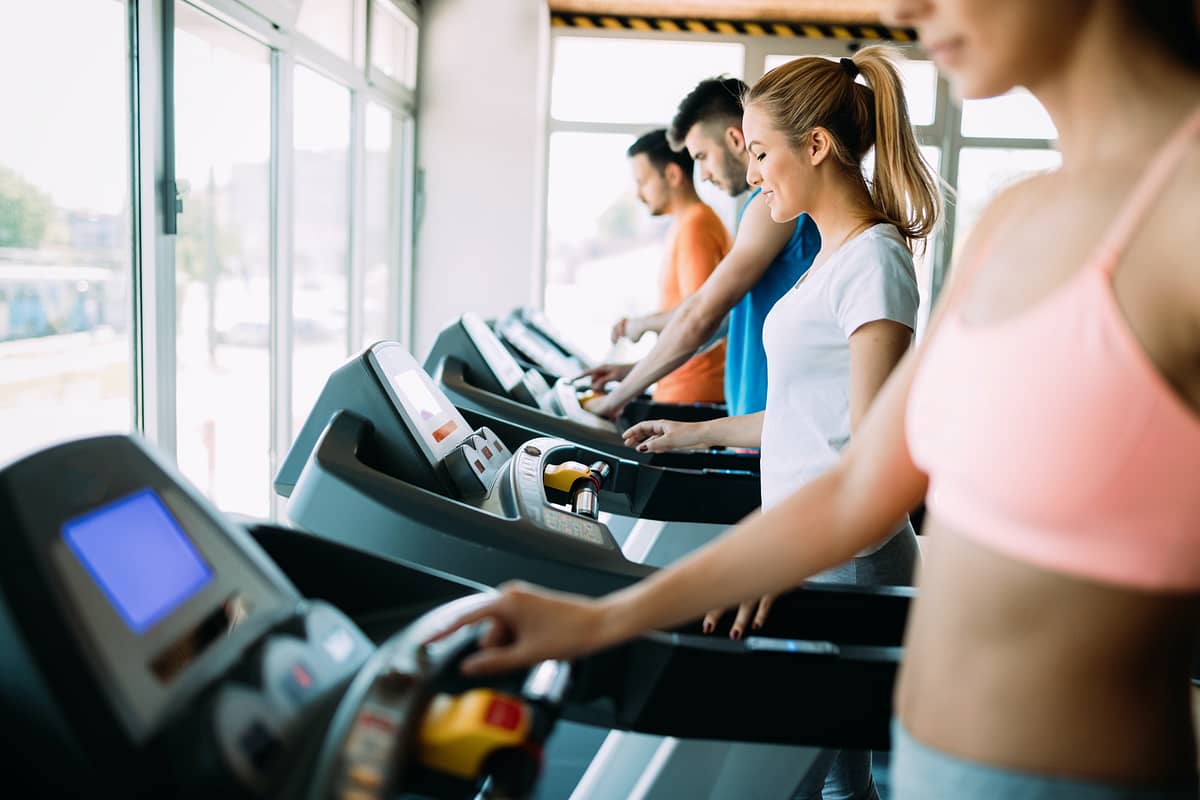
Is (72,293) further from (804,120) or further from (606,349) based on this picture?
(606,349)

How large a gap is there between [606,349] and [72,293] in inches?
169

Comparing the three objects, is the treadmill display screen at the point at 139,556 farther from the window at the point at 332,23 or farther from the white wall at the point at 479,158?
the white wall at the point at 479,158

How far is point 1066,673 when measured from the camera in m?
0.70

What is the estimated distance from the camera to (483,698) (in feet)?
2.63

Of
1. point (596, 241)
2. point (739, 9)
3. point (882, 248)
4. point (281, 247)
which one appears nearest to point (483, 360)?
point (281, 247)

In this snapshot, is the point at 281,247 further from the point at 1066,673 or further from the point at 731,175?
the point at 1066,673

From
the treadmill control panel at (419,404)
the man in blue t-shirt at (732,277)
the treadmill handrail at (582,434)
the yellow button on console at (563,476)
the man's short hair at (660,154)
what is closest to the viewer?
the treadmill control panel at (419,404)

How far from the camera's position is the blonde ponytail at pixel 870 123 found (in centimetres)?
165

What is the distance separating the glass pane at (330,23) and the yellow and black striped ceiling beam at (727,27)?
6.06 ft

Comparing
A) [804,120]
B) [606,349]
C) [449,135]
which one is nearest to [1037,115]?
[606,349]

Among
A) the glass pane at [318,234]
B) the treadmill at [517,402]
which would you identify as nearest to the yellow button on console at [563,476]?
the treadmill at [517,402]

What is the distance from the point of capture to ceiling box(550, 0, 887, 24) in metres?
6.01

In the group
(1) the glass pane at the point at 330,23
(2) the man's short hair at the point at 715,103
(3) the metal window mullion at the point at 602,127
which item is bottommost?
(2) the man's short hair at the point at 715,103

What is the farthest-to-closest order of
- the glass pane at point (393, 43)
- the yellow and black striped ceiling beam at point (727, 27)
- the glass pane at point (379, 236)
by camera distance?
1. the yellow and black striped ceiling beam at point (727, 27)
2. the glass pane at point (379, 236)
3. the glass pane at point (393, 43)
